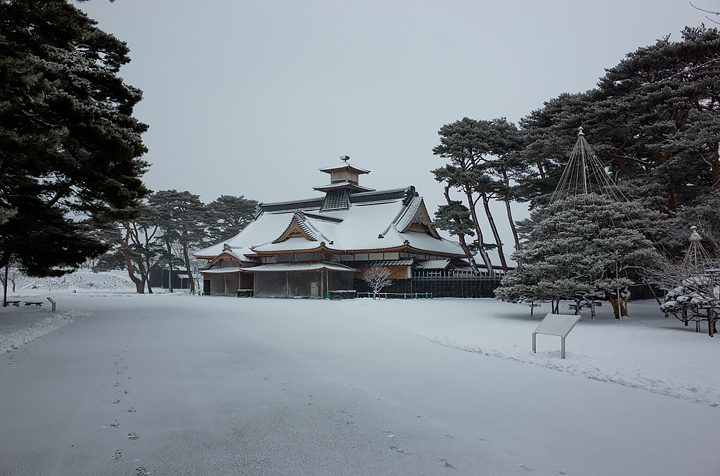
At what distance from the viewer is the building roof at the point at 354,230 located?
93.0ft

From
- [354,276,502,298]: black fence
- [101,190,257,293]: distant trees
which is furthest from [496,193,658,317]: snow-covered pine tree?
[101,190,257,293]: distant trees

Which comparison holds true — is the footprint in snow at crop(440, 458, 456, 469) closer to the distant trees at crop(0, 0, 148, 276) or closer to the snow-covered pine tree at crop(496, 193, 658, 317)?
the distant trees at crop(0, 0, 148, 276)

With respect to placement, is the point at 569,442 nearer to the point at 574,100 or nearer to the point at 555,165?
the point at 574,100

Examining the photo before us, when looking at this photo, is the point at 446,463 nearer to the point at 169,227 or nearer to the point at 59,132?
the point at 59,132

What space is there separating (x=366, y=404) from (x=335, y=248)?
23.4 meters

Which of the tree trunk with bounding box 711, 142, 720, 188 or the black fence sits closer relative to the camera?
the tree trunk with bounding box 711, 142, 720, 188

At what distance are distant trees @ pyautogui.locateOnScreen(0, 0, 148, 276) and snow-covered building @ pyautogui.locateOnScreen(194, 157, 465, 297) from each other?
14790 millimetres

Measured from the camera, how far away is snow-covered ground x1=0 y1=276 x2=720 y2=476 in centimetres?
346

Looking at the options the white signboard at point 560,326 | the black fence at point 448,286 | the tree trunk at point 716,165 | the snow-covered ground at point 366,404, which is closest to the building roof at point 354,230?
the black fence at point 448,286

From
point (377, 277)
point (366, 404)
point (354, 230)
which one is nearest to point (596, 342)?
point (366, 404)

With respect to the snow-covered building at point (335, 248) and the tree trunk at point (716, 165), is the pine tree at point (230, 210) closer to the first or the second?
the snow-covered building at point (335, 248)

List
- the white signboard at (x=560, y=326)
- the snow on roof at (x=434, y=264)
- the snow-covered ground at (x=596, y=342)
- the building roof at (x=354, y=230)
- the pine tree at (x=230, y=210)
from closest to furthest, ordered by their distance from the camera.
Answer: the snow-covered ground at (x=596, y=342)
the white signboard at (x=560, y=326)
the snow on roof at (x=434, y=264)
the building roof at (x=354, y=230)
the pine tree at (x=230, y=210)

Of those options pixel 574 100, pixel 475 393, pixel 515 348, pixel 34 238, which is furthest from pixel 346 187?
pixel 475 393

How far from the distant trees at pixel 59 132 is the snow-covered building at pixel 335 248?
14790 millimetres
